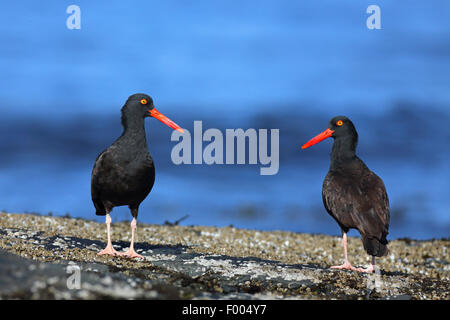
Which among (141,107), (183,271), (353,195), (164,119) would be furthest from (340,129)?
(183,271)

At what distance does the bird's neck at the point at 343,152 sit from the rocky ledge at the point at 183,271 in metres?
2.48

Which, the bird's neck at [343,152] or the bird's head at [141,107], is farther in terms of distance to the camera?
the bird's neck at [343,152]

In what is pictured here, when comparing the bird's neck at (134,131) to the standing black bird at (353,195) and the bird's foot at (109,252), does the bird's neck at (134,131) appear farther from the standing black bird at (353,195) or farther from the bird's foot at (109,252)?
the standing black bird at (353,195)

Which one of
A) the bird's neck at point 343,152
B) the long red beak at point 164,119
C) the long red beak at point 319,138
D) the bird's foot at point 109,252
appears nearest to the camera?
the bird's foot at point 109,252

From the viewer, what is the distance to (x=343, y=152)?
39.5ft

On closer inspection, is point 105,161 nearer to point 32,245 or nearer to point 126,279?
point 32,245

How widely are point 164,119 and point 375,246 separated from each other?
17.8 feet

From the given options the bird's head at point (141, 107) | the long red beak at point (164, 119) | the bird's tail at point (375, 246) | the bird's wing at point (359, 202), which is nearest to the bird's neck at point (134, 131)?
the bird's head at point (141, 107)

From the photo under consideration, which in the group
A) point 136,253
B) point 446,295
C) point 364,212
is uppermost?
point 364,212

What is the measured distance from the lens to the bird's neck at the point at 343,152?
1197 centimetres

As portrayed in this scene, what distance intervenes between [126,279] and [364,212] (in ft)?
17.5

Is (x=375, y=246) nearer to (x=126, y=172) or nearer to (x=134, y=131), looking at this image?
(x=126, y=172)
